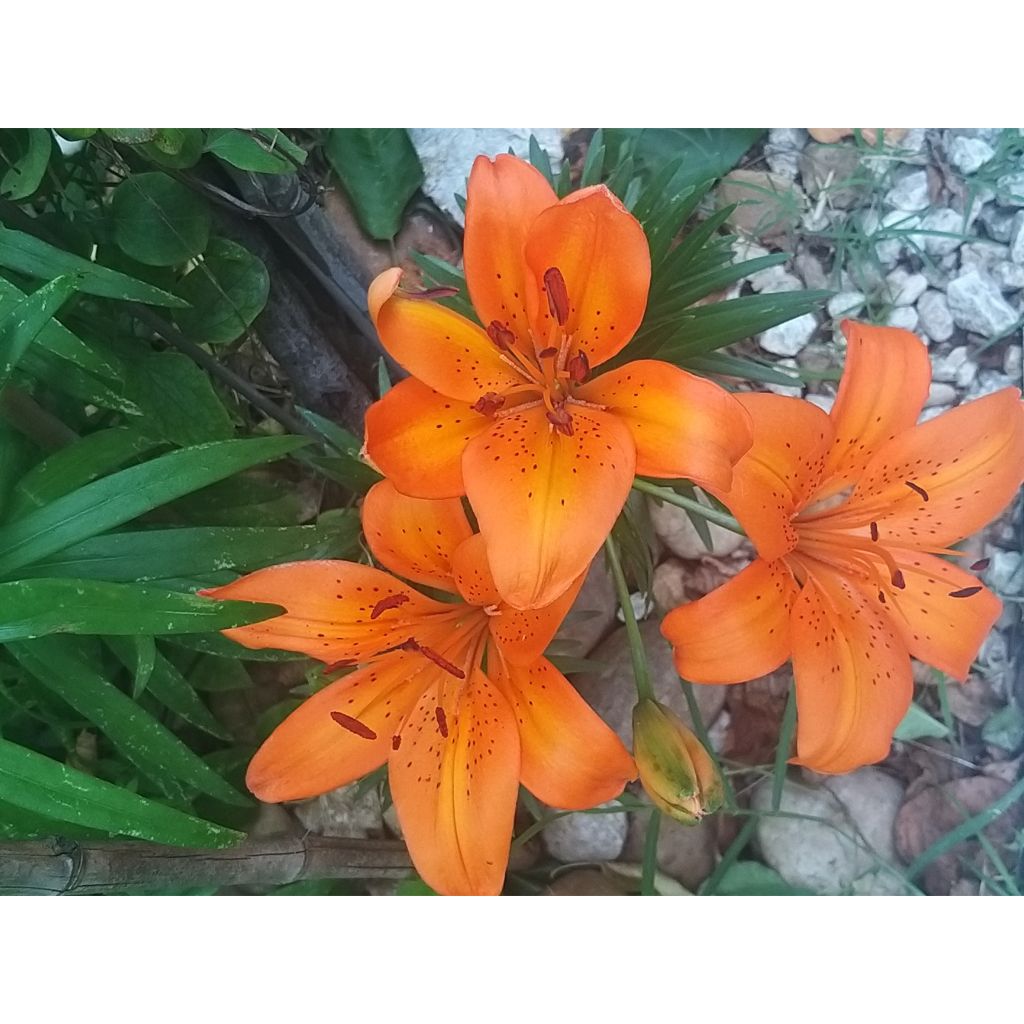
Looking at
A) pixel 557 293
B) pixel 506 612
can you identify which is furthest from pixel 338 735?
pixel 557 293

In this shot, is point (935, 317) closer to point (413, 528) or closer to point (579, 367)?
point (579, 367)

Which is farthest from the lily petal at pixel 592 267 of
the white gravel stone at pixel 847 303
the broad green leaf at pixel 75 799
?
the broad green leaf at pixel 75 799

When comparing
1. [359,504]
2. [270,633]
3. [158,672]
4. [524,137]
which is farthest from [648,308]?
[158,672]

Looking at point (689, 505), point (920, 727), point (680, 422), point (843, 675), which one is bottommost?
point (920, 727)

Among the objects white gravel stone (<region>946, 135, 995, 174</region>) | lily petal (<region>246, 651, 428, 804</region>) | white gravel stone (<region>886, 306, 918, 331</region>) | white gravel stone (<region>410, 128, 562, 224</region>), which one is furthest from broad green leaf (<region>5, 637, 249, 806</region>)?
white gravel stone (<region>946, 135, 995, 174</region>)

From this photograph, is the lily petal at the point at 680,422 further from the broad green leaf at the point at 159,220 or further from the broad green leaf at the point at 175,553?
the broad green leaf at the point at 159,220
